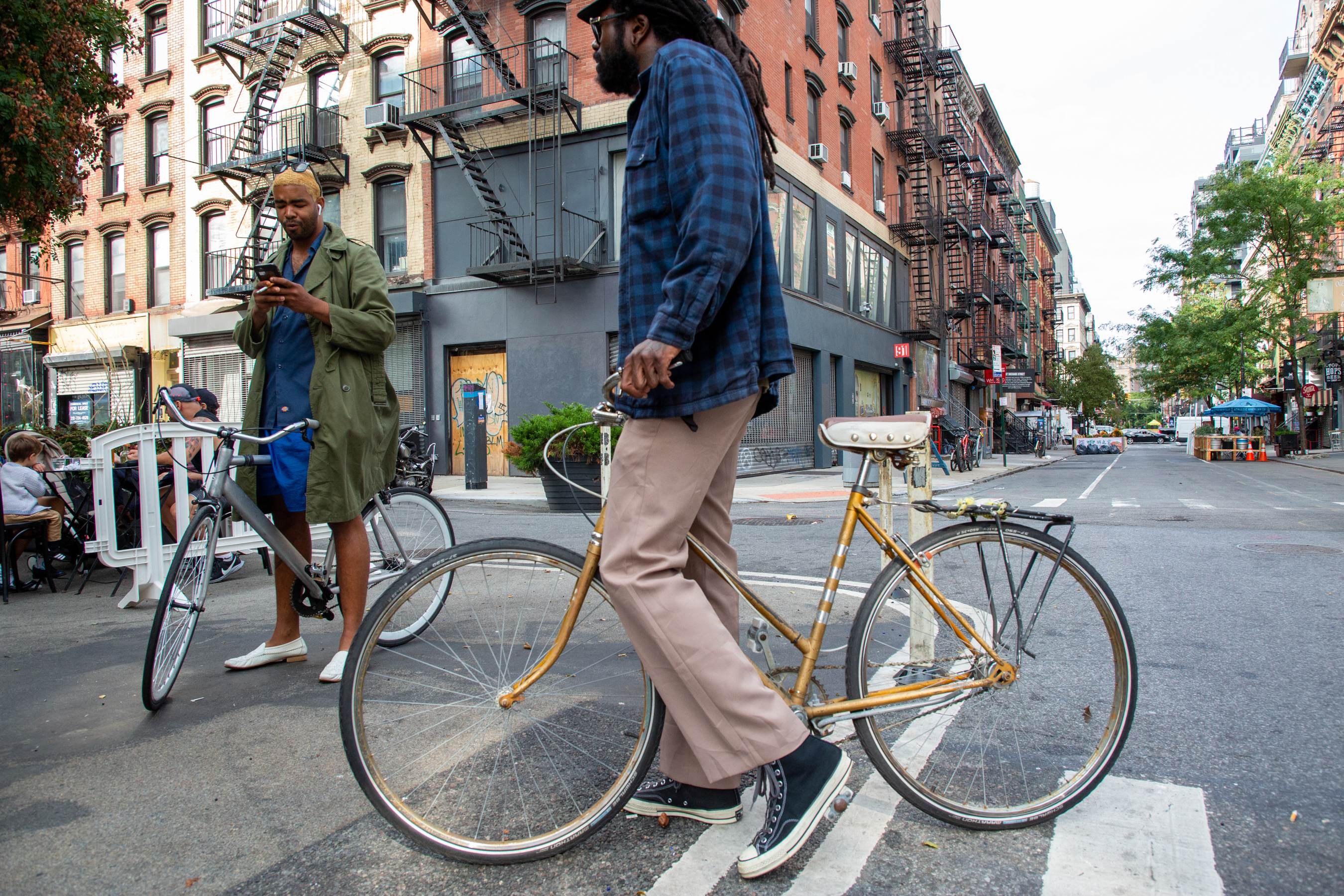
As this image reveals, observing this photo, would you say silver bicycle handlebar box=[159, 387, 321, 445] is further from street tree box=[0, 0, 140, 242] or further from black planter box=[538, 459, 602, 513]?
street tree box=[0, 0, 140, 242]

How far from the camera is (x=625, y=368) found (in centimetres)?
182

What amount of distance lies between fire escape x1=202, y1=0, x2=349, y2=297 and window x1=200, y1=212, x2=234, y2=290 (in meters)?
0.47

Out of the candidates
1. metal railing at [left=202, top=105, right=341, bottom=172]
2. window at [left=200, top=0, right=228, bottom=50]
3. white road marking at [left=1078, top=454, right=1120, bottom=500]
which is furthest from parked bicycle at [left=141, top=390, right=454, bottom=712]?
window at [left=200, top=0, right=228, bottom=50]

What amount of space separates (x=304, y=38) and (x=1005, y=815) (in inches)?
967

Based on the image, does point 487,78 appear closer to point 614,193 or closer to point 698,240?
point 614,193

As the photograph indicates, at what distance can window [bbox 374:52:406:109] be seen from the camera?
20484mm

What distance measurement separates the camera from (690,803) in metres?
2.19

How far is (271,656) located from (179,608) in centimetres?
57

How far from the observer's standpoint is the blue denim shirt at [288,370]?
11.4 ft

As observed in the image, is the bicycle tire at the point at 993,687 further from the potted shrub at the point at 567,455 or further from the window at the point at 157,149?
the window at the point at 157,149

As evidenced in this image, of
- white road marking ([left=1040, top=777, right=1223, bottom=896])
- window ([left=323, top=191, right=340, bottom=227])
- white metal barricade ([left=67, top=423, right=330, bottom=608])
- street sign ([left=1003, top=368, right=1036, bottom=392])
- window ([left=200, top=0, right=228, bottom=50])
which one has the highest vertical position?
window ([left=200, top=0, right=228, bottom=50])

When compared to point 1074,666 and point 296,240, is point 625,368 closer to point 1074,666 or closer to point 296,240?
point 1074,666

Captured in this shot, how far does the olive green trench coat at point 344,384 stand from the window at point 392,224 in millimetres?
18250

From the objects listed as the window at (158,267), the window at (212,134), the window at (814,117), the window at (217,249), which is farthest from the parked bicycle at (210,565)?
the window at (158,267)
